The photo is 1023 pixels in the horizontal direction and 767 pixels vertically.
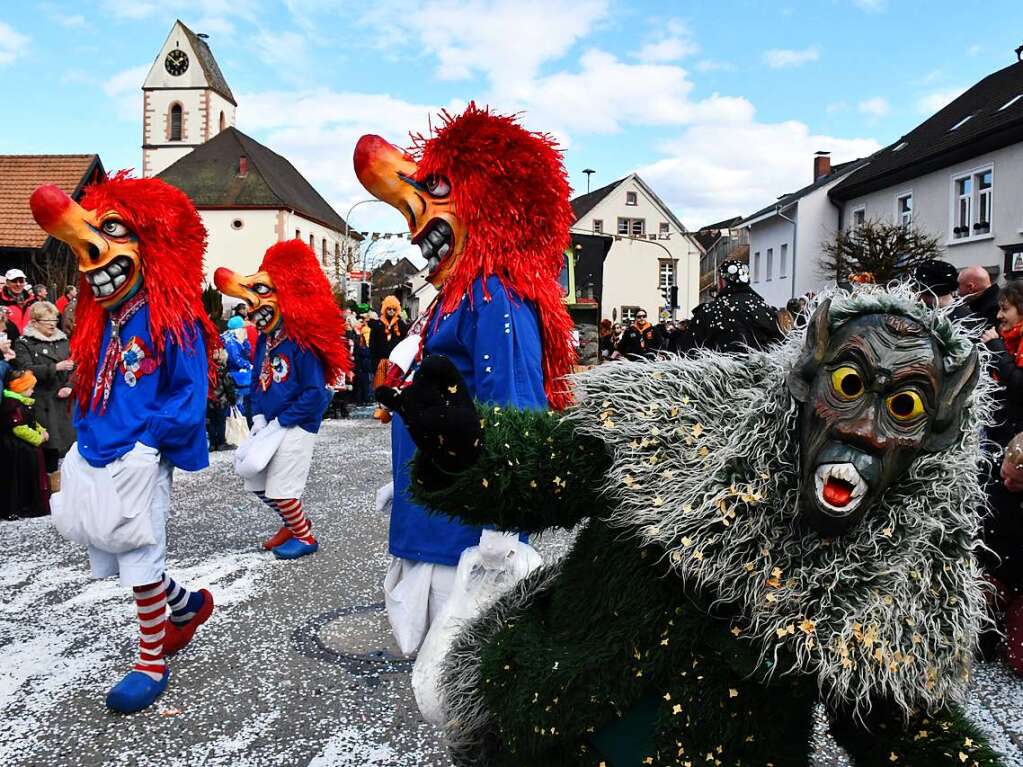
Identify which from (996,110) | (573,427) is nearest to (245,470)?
(573,427)

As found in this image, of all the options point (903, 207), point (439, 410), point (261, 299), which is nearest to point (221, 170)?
point (903, 207)

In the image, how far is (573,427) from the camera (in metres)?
1.54

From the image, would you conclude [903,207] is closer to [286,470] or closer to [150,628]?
[286,470]

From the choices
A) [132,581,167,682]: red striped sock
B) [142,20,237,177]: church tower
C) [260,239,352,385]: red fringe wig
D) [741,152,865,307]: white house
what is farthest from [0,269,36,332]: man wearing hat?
[142,20,237,177]: church tower

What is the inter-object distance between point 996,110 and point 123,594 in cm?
2229

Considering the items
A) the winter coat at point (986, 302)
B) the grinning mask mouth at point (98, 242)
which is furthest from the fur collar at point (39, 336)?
the winter coat at point (986, 302)

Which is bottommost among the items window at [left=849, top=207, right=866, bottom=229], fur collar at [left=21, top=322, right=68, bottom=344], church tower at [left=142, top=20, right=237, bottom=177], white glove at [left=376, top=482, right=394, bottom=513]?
white glove at [left=376, top=482, right=394, bottom=513]

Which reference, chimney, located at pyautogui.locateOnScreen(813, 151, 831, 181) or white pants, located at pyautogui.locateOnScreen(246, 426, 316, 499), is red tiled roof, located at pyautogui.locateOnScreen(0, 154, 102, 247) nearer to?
white pants, located at pyautogui.locateOnScreen(246, 426, 316, 499)

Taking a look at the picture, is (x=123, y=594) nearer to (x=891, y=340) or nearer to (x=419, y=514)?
(x=419, y=514)

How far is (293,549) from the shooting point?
17.3 ft

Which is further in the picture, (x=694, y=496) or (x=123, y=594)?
(x=123, y=594)

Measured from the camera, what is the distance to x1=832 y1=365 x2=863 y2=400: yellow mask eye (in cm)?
122

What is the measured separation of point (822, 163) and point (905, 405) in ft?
122

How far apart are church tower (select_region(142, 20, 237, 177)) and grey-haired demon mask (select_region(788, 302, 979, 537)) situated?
62.9 meters
